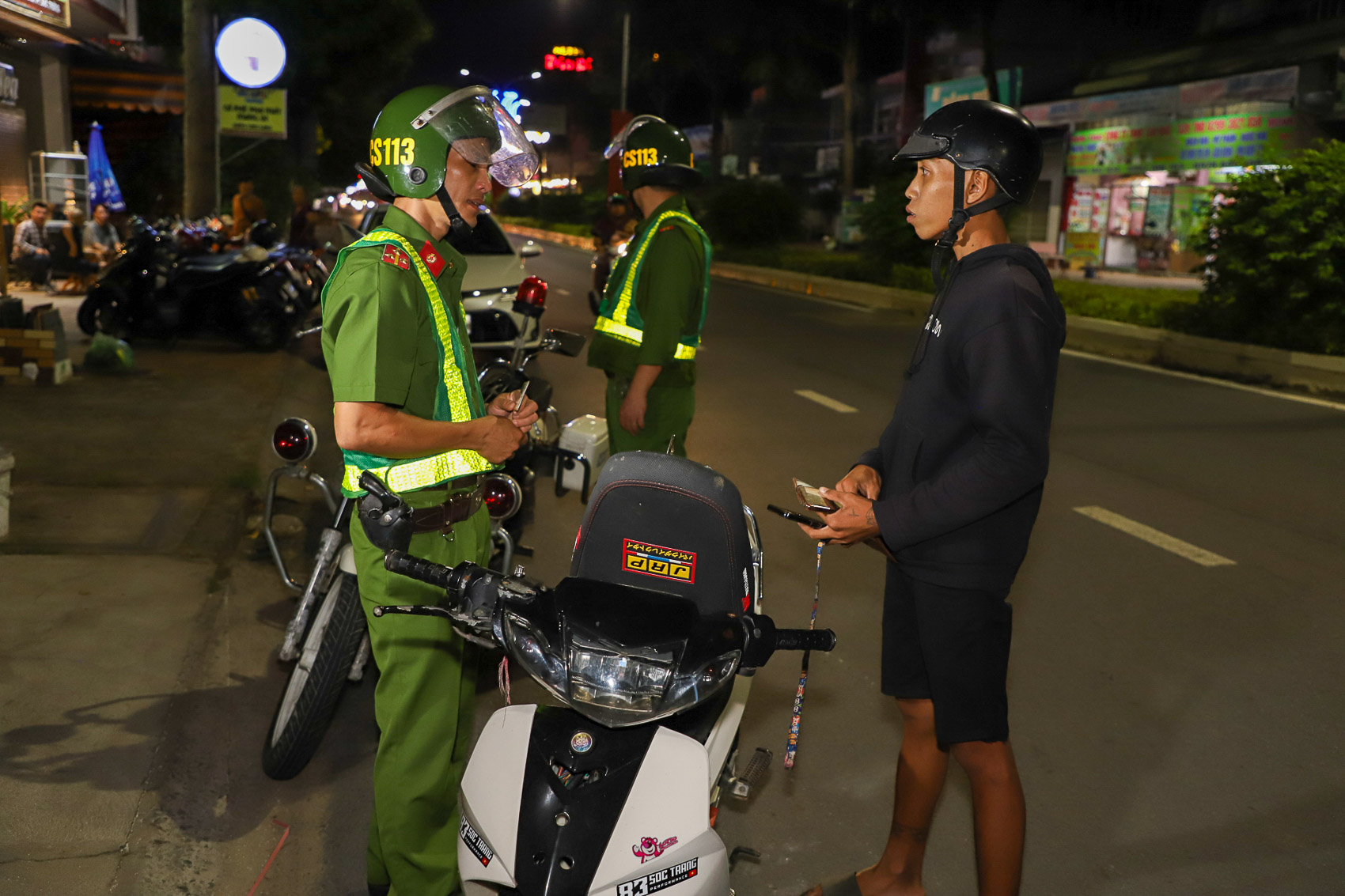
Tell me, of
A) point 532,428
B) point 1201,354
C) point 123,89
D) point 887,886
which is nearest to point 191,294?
point 532,428

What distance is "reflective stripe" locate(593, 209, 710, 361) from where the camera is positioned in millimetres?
4746

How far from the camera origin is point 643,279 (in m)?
4.73

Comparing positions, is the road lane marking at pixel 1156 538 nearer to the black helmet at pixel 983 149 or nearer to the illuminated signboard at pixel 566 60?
the black helmet at pixel 983 149

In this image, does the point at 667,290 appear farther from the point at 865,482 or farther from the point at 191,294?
the point at 191,294

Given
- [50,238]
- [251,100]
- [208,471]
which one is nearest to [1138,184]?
[251,100]

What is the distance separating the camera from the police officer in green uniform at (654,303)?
464 cm

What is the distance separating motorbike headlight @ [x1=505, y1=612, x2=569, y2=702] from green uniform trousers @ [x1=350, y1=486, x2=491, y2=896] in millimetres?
668

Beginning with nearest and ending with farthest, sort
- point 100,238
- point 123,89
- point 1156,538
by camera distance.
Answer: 1. point 1156,538
2. point 100,238
3. point 123,89

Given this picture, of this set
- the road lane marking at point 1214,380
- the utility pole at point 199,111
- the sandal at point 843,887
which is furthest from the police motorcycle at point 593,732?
the utility pole at point 199,111

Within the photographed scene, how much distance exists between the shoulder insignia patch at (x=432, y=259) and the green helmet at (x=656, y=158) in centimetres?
207

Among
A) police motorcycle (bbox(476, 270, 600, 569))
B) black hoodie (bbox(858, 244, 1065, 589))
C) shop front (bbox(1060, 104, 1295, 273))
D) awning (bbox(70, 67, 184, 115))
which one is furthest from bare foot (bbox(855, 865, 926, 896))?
awning (bbox(70, 67, 184, 115))

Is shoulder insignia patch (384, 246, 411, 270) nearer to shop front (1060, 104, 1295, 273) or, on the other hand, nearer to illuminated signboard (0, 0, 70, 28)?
illuminated signboard (0, 0, 70, 28)

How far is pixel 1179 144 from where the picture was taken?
27.5m

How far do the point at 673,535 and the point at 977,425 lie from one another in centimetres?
74
